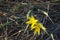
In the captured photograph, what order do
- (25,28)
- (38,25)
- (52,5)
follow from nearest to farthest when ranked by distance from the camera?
1. (38,25)
2. (25,28)
3. (52,5)

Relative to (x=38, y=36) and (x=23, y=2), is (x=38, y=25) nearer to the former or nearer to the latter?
(x=38, y=36)

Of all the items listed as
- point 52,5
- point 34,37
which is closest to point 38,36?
point 34,37

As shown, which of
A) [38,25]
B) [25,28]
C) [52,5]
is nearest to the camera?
[38,25]

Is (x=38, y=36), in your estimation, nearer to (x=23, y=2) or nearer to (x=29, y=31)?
(x=29, y=31)

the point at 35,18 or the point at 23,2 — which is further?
the point at 23,2

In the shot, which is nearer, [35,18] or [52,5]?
[35,18]

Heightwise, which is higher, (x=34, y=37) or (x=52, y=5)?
(x=52, y=5)

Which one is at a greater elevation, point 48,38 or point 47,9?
point 47,9

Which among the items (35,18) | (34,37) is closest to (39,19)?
(35,18)
